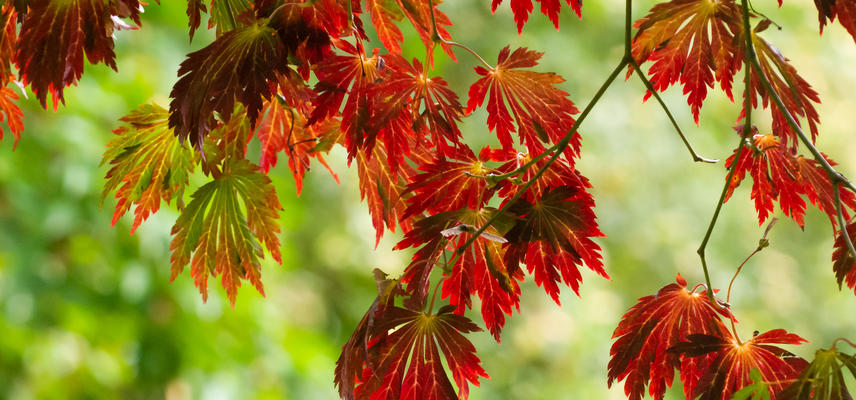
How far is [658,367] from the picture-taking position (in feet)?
2.33

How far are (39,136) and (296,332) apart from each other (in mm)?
1177

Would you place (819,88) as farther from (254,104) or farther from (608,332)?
(254,104)

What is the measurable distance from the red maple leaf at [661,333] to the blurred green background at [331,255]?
6.87 ft

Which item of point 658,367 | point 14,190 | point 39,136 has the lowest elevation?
point 658,367

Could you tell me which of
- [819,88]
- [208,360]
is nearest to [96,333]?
[208,360]

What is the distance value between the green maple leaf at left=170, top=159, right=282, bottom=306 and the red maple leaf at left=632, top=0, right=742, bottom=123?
0.39 metres

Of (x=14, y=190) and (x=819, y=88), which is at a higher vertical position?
(x=819, y=88)

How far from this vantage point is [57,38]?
65 cm

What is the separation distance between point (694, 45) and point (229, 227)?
0.50 m

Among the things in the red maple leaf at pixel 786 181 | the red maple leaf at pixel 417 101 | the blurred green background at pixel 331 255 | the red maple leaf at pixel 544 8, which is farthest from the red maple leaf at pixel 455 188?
the blurred green background at pixel 331 255

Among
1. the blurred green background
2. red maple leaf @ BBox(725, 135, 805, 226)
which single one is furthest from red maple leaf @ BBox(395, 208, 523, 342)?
the blurred green background

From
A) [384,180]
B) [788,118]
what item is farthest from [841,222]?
[384,180]

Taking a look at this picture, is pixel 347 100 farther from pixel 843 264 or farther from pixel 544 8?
pixel 843 264

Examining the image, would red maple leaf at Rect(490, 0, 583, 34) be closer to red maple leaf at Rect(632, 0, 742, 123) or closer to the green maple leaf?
red maple leaf at Rect(632, 0, 742, 123)
